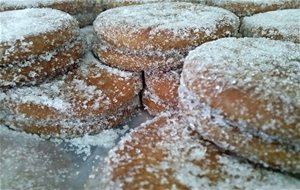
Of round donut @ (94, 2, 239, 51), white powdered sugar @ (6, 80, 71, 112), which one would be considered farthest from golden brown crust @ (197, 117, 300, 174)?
white powdered sugar @ (6, 80, 71, 112)

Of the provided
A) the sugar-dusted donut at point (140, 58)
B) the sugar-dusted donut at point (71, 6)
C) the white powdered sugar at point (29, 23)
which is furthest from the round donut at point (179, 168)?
the sugar-dusted donut at point (71, 6)

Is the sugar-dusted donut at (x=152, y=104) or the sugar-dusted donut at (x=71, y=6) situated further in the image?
the sugar-dusted donut at (x=71, y=6)

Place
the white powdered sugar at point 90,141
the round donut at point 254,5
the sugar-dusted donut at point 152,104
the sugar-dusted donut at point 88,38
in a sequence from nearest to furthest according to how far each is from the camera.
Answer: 1. the white powdered sugar at point 90,141
2. the sugar-dusted donut at point 152,104
3. the sugar-dusted donut at point 88,38
4. the round donut at point 254,5

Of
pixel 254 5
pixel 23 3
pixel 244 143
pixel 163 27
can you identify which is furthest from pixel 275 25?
pixel 23 3

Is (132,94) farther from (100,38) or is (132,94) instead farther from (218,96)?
(218,96)

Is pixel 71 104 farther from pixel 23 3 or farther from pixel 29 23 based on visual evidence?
pixel 23 3

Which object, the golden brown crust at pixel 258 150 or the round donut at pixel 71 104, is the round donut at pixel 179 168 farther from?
the round donut at pixel 71 104

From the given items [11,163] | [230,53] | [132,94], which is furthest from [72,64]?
[230,53]

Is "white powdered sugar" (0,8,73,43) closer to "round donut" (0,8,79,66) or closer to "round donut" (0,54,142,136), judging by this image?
"round donut" (0,8,79,66)
